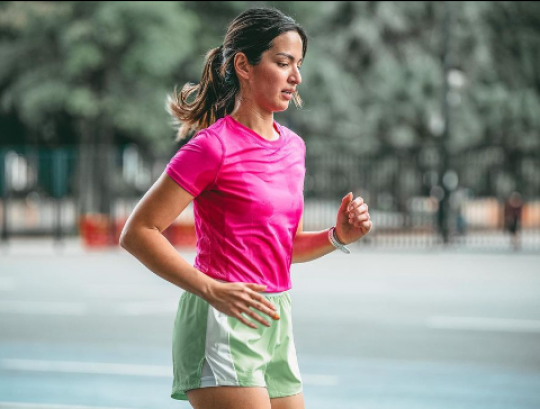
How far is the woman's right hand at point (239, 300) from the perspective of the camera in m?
2.76

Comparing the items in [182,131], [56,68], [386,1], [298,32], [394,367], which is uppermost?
[56,68]

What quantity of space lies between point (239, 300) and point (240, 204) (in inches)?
12.0

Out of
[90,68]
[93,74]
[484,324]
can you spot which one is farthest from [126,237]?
[93,74]

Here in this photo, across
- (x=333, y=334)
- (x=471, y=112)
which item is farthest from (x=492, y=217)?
(x=333, y=334)

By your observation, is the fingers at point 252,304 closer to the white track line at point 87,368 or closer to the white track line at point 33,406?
the white track line at point 33,406

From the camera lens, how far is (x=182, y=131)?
3.27m

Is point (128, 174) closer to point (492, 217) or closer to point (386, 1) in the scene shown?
point (492, 217)

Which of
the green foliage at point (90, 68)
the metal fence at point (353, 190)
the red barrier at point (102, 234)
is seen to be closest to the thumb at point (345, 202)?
the red barrier at point (102, 234)

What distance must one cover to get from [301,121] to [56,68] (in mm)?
8119

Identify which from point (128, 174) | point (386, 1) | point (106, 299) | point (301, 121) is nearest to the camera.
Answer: point (386, 1)

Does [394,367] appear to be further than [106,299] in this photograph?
No

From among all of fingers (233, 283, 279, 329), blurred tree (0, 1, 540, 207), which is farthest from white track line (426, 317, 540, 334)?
blurred tree (0, 1, 540, 207)

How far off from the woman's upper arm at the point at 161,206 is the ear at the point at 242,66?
401mm

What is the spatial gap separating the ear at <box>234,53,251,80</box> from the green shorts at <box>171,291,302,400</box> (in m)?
0.64
